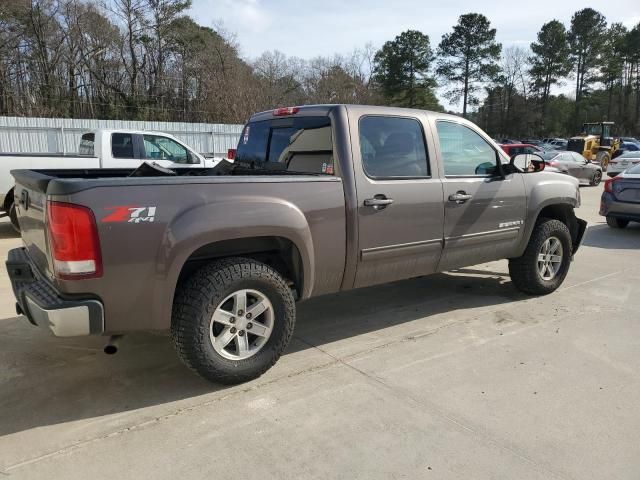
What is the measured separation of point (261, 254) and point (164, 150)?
763 cm

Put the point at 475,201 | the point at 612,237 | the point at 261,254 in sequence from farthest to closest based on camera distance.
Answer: the point at 612,237 < the point at 475,201 < the point at 261,254

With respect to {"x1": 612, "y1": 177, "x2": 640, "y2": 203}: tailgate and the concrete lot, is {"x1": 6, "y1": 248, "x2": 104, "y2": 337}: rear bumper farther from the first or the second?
{"x1": 612, "y1": 177, "x2": 640, "y2": 203}: tailgate

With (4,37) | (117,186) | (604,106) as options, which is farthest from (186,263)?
(604,106)

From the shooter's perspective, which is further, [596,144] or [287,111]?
[596,144]

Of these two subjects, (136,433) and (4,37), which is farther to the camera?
(4,37)

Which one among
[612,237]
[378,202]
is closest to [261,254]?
[378,202]

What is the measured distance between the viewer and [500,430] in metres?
2.96

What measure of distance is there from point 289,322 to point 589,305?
135 inches

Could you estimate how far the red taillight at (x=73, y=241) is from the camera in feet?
8.89

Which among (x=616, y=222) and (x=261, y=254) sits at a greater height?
(x=261, y=254)

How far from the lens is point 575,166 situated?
20.1 meters

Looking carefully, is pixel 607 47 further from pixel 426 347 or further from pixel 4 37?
pixel 426 347

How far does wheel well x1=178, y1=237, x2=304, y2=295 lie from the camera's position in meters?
3.33

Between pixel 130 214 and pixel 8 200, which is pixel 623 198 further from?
pixel 8 200
